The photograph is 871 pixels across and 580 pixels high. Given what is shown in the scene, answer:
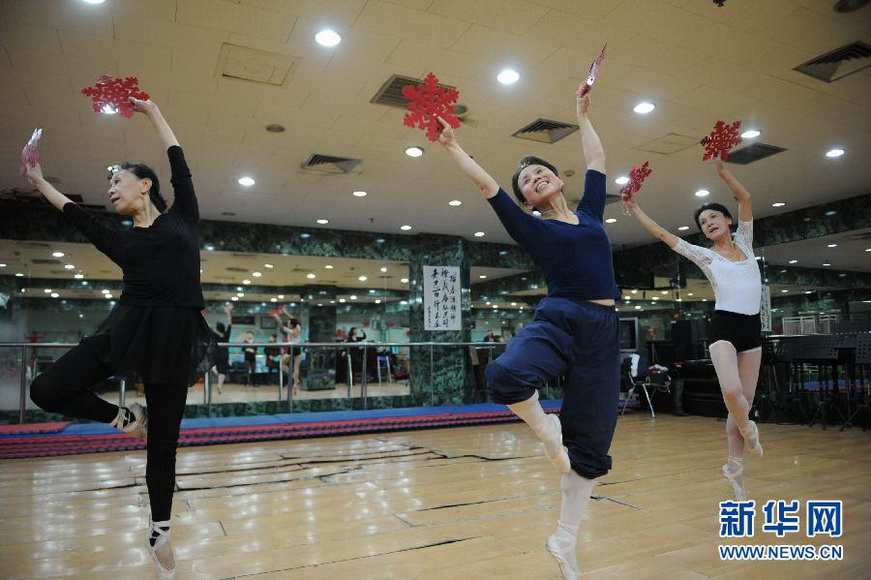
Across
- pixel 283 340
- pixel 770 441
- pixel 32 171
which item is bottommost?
pixel 770 441

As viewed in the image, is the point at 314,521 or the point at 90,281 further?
the point at 90,281

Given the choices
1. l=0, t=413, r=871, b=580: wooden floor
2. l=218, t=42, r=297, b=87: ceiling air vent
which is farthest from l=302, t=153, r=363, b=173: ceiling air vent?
l=0, t=413, r=871, b=580: wooden floor

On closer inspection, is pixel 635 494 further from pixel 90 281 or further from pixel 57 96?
pixel 90 281

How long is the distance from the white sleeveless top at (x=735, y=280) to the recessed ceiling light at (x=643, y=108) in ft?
8.10

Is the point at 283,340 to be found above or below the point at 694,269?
below

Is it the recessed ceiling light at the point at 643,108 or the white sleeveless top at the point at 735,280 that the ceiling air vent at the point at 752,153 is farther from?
the white sleeveless top at the point at 735,280

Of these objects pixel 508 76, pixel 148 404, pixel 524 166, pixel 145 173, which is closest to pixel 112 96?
pixel 145 173

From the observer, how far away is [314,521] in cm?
265

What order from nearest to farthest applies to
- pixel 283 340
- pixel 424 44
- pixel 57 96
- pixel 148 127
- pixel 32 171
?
pixel 32 171, pixel 424 44, pixel 57 96, pixel 148 127, pixel 283 340

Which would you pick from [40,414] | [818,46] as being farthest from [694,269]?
[40,414]

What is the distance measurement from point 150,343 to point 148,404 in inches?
8.7

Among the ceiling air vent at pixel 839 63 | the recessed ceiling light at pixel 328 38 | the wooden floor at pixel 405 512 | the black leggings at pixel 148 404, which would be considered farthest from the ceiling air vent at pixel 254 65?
the ceiling air vent at pixel 839 63

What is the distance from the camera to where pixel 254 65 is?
160 inches

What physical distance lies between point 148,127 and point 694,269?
8854mm
